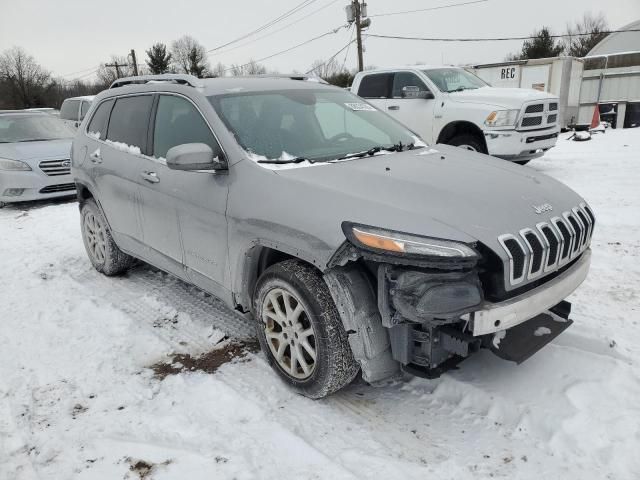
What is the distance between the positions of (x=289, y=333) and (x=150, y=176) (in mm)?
1805

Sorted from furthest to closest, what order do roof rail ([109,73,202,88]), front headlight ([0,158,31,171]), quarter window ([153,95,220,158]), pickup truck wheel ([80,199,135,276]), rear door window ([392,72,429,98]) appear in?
1. rear door window ([392,72,429,98])
2. front headlight ([0,158,31,171])
3. pickup truck wheel ([80,199,135,276])
4. roof rail ([109,73,202,88])
5. quarter window ([153,95,220,158])

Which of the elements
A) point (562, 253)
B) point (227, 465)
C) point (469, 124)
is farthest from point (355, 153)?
point (469, 124)

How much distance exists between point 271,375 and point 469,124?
6.97m

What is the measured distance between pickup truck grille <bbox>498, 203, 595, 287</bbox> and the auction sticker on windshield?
187cm

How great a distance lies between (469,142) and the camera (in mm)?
8844

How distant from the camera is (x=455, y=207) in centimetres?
253

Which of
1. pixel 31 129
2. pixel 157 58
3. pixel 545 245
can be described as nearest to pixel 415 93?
pixel 545 245

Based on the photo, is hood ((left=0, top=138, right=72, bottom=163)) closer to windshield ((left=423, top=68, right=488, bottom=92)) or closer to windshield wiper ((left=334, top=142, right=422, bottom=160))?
windshield ((left=423, top=68, right=488, bottom=92))

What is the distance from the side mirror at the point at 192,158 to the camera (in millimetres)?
3004

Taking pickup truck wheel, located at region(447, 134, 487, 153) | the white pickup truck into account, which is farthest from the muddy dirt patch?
pickup truck wheel, located at region(447, 134, 487, 153)

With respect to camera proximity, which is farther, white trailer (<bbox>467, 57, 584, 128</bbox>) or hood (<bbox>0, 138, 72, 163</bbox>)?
white trailer (<bbox>467, 57, 584, 128</bbox>)

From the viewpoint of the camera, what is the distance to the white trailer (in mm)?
18062

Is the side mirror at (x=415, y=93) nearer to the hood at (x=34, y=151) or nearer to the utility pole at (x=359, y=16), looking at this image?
the hood at (x=34, y=151)

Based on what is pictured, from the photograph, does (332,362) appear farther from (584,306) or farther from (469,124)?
(469,124)
